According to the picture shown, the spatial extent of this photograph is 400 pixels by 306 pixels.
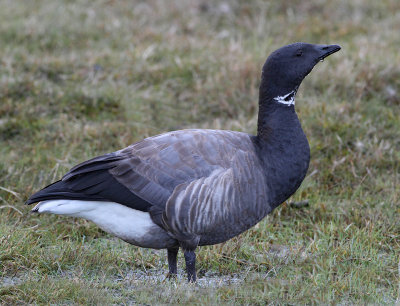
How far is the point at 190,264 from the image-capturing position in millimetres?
4098

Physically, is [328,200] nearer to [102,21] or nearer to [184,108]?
[184,108]

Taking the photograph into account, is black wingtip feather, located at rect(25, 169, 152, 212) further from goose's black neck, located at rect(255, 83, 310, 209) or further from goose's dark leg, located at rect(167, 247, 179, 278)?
goose's black neck, located at rect(255, 83, 310, 209)

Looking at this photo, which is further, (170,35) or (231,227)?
(170,35)

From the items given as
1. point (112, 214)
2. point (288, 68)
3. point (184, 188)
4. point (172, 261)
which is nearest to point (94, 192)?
point (112, 214)

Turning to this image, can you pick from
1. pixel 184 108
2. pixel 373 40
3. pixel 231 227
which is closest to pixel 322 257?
pixel 231 227

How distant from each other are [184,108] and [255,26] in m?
2.84

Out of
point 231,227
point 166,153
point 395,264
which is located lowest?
point 395,264

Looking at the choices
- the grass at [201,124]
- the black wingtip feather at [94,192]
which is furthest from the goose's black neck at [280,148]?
the black wingtip feather at [94,192]

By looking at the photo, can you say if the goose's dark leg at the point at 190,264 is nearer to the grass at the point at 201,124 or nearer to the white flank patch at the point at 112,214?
the grass at the point at 201,124

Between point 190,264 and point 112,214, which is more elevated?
point 112,214

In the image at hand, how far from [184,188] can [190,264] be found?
562 mm

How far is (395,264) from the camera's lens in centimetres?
446

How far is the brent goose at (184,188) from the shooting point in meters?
3.94

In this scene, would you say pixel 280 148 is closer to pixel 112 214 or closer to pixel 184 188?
pixel 184 188
